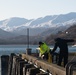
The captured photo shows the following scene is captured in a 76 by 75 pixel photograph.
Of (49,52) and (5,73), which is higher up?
(49,52)

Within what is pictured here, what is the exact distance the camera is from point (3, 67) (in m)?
32.3

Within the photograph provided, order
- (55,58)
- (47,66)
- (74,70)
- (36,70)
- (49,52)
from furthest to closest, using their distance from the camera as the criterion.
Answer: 1. (55,58)
2. (49,52)
3. (47,66)
4. (36,70)
5. (74,70)

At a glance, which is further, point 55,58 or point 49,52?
point 55,58

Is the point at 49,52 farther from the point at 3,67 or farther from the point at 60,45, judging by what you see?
the point at 3,67

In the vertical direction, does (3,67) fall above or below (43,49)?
below

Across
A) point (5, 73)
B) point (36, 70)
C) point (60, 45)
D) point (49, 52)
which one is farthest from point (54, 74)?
point (5, 73)

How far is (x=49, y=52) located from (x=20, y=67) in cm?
269

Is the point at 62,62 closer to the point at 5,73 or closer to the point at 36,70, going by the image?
the point at 36,70

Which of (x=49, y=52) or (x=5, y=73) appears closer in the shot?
(x=49, y=52)

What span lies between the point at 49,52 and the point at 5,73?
39.1 feet

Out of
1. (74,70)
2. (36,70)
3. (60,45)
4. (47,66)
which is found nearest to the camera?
(74,70)

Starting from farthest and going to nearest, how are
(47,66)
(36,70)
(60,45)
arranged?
(60,45)
(47,66)
(36,70)

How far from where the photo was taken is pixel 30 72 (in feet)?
44.4

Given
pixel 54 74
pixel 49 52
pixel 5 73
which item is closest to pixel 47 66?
pixel 54 74
